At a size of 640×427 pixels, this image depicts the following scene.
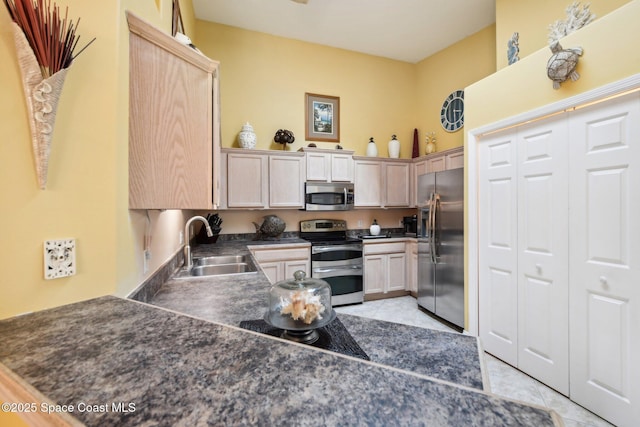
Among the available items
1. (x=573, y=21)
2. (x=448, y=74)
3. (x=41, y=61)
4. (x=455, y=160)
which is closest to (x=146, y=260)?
(x=41, y=61)

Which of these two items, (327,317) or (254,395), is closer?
(254,395)

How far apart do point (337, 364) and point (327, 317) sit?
40cm

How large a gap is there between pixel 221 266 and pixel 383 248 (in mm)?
2376

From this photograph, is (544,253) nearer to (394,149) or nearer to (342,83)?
(394,149)

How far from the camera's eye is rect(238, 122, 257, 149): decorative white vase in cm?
357

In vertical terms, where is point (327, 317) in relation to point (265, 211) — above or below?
below

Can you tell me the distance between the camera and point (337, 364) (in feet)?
1.84

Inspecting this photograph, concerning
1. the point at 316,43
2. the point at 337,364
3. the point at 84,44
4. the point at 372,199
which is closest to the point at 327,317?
the point at 337,364

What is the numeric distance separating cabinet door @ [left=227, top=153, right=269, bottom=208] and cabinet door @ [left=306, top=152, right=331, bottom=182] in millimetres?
597

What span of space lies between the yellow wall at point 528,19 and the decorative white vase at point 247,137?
291 centimetres

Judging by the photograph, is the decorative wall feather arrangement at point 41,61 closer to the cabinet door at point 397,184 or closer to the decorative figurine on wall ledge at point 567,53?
the decorative figurine on wall ledge at point 567,53

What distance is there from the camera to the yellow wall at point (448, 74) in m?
3.62

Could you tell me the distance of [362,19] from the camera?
11.6 ft

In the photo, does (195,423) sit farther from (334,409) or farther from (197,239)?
(197,239)
